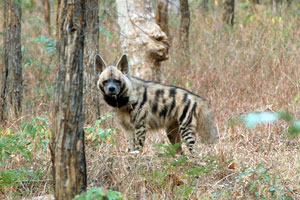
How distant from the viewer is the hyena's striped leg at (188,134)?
6395mm

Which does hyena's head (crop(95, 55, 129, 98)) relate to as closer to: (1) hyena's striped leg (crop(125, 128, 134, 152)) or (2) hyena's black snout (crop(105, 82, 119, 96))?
(2) hyena's black snout (crop(105, 82, 119, 96))

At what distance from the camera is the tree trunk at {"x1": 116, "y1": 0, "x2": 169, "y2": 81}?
8516 mm

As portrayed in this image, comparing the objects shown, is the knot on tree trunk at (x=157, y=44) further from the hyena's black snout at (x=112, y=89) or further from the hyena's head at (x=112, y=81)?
the hyena's black snout at (x=112, y=89)

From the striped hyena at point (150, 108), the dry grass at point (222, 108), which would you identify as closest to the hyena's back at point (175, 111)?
the striped hyena at point (150, 108)

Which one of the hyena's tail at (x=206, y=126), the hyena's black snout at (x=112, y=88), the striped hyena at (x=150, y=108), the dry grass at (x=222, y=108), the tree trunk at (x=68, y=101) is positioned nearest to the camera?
the tree trunk at (x=68, y=101)

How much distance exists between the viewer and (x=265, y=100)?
845 cm

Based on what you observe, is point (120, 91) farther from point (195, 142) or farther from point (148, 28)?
point (148, 28)

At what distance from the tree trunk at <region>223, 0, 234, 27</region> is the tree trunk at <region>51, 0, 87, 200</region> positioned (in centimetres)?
854

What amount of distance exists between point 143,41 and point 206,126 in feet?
7.91

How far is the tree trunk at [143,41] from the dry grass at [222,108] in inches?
18.4

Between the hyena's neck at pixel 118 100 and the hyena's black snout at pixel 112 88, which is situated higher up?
the hyena's black snout at pixel 112 88

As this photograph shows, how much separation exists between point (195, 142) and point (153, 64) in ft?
8.59

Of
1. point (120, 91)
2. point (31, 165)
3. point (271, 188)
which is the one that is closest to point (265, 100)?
point (120, 91)

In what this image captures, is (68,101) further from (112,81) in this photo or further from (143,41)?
(143,41)
